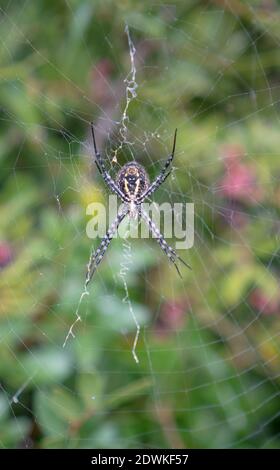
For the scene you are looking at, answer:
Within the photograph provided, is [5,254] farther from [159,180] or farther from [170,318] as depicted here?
[159,180]

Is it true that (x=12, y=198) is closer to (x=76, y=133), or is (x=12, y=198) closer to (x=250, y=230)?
(x=76, y=133)

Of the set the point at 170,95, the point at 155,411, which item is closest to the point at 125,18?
the point at 170,95

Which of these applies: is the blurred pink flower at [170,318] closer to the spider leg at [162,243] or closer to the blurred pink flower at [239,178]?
the spider leg at [162,243]

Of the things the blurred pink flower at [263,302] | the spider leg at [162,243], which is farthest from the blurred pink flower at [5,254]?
the blurred pink flower at [263,302]

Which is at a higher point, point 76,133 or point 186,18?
point 186,18

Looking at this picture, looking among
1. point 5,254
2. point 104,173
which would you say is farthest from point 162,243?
point 5,254
